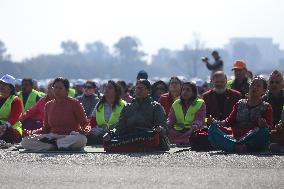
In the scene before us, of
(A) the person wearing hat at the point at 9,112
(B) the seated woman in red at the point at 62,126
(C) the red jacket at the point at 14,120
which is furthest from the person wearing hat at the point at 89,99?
(B) the seated woman in red at the point at 62,126

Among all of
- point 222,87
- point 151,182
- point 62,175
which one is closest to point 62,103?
point 222,87

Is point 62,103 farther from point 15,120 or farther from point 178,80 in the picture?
point 178,80

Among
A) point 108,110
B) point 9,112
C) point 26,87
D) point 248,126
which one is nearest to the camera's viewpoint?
point 248,126

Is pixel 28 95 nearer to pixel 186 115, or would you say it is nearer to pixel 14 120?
pixel 14 120

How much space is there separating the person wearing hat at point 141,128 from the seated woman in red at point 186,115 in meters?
1.37

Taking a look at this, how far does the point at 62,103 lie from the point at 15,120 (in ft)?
6.17

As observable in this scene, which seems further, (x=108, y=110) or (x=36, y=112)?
(x=36, y=112)

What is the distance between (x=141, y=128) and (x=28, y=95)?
6.98 meters

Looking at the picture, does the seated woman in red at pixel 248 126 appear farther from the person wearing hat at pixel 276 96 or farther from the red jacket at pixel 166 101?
the red jacket at pixel 166 101

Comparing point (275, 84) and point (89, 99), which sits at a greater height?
point (275, 84)

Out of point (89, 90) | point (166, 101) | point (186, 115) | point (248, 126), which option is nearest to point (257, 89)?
point (248, 126)

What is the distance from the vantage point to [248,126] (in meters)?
15.1

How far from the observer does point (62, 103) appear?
16.5m

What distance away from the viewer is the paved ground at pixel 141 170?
10.7 metres
